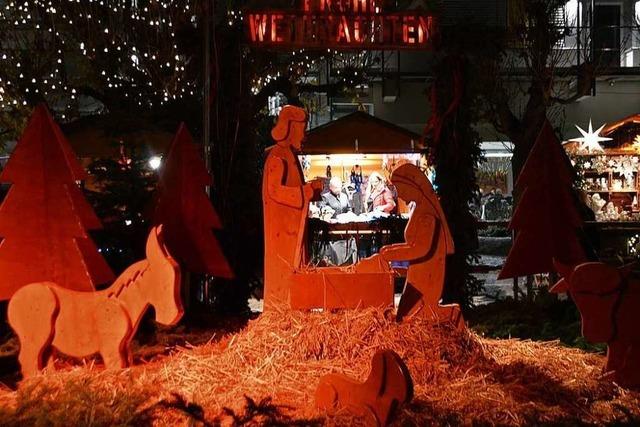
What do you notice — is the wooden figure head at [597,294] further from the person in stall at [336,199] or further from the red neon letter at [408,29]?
the person in stall at [336,199]

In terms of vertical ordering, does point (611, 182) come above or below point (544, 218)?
below

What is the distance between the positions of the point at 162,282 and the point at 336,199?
7365 mm

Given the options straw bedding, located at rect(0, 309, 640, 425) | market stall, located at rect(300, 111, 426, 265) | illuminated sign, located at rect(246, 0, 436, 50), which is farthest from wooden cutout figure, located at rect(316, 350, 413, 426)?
market stall, located at rect(300, 111, 426, 265)

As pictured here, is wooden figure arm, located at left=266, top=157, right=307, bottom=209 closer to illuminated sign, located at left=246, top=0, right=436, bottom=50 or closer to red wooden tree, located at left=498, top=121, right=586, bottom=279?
illuminated sign, located at left=246, top=0, right=436, bottom=50

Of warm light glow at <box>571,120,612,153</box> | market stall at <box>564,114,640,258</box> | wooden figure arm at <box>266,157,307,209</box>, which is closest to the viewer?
wooden figure arm at <box>266,157,307,209</box>

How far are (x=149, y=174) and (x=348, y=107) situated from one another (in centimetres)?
1307

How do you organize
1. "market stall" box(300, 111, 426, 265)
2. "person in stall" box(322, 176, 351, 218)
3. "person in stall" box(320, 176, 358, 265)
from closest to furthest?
"person in stall" box(320, 176, 358, 265) < "market stall" box(300, 111, 426, 265) < "person in stall" box(322, 176, 351, 218)

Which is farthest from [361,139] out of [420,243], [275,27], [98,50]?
[420,243]

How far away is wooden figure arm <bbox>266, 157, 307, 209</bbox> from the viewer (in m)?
6.18

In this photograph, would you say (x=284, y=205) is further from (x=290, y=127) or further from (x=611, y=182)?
(x=611, y=182)

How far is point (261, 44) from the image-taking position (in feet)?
27.7

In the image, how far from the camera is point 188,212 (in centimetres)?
777

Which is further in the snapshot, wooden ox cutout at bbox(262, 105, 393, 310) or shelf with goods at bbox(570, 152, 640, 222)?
shelf with goods at bbox(570, 152, 640, 222)

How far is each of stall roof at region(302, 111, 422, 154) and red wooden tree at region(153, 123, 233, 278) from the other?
453 centimetres
